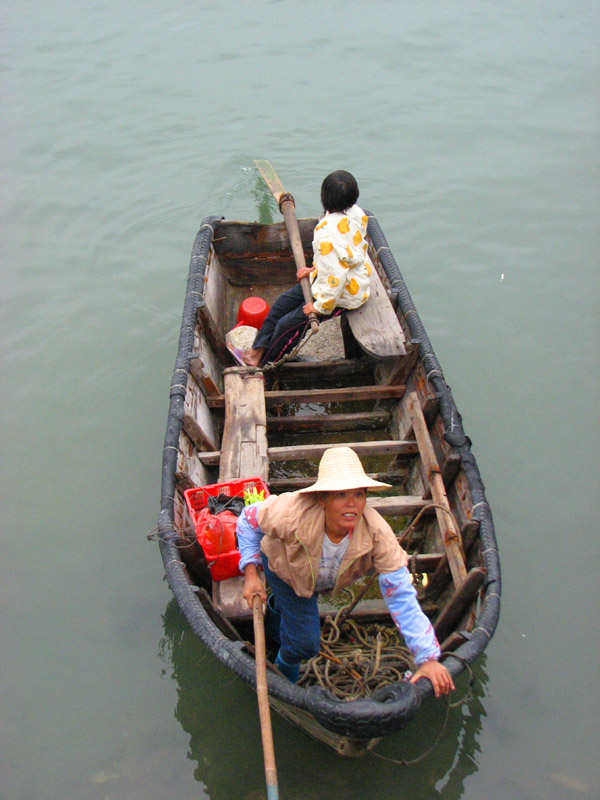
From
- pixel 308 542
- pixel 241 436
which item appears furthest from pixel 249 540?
pixel 241 436

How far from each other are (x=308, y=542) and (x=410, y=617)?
0.54 metres

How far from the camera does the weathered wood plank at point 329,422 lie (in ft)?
14.8

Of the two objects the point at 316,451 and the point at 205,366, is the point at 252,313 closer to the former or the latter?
the point at 205,366

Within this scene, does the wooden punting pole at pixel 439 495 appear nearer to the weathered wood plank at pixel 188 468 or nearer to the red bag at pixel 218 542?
the red bag at pixel 218 542

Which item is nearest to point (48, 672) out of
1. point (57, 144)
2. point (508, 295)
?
point (508, 295)

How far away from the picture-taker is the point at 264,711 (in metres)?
Result: 2.10

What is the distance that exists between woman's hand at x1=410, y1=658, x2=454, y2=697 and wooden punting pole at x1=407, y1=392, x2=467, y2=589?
824 mm

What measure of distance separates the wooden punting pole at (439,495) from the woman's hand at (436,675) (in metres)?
0.82

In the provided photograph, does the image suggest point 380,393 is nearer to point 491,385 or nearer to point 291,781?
point 491,385

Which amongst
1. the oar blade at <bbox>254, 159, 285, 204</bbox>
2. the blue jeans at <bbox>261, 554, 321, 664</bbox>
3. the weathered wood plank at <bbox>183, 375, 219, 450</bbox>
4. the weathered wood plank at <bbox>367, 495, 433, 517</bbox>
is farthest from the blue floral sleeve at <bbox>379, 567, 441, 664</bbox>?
the oar blade at <bbox>254, 159, 285, 204</bbox>

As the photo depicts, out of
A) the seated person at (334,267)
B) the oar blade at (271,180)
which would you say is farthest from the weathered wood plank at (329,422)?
the oar blade at (271,180)

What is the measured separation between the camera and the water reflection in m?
3.19

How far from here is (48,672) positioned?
3818mm

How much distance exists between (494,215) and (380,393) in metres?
4.05
